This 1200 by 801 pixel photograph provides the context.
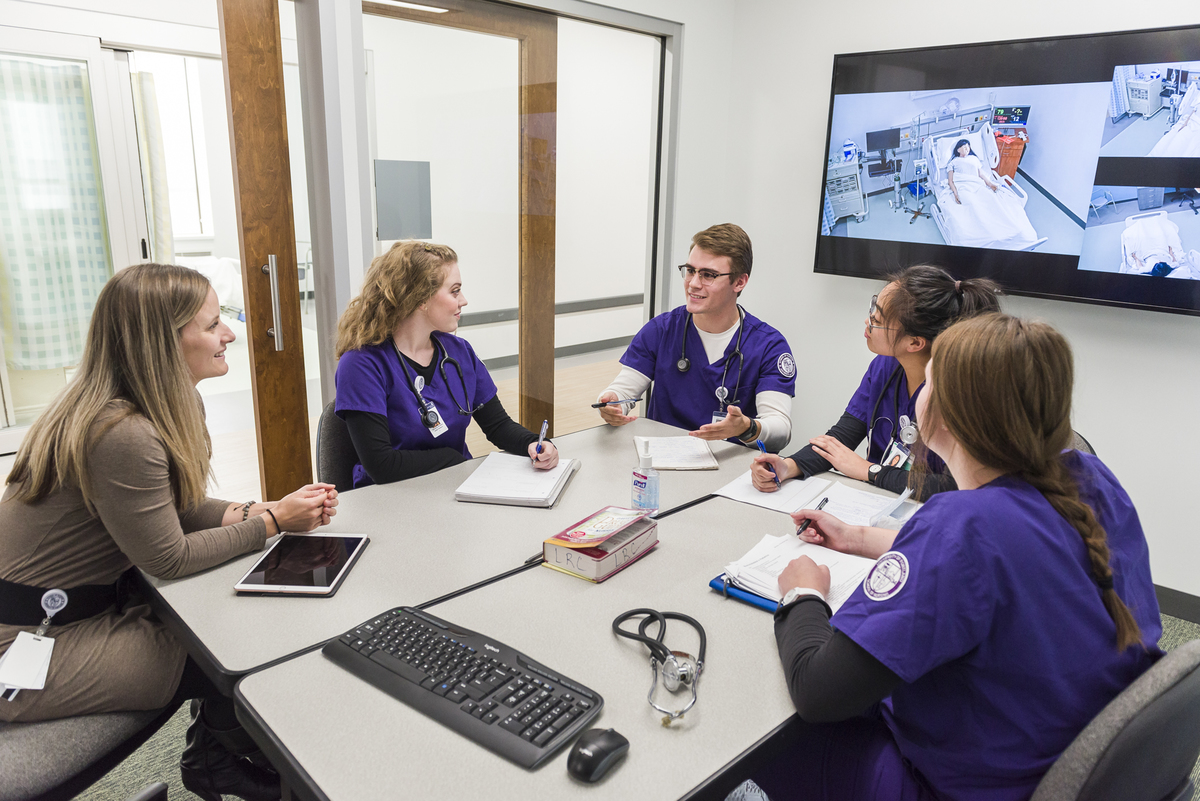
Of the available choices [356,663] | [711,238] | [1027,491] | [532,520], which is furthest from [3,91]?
[1027,491]

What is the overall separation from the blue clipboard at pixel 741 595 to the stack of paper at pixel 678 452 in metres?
0.67

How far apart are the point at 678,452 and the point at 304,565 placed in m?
1.10

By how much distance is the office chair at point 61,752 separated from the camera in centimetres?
116

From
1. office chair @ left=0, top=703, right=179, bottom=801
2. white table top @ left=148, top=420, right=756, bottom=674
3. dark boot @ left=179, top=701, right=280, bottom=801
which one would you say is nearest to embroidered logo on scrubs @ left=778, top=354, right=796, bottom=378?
white table top @ left=148, top=420, right=756, bottom=674

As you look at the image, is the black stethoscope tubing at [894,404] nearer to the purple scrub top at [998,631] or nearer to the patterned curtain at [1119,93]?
the purple scrub top at [998,631]

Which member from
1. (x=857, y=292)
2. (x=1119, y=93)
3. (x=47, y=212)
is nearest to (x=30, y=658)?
(x=857, y=292)

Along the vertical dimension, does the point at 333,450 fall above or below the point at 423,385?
below

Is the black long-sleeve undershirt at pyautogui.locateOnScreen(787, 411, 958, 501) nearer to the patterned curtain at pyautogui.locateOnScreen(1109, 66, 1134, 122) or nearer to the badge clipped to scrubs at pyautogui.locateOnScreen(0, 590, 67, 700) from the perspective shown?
the patterned curtain at pyautogui.locateOnScreen(1109, 66, 1134, 122)

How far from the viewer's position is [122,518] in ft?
4.27

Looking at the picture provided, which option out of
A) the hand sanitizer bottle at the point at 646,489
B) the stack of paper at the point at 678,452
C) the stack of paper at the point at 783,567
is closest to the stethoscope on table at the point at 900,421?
the stack of paper at the point at 678,452

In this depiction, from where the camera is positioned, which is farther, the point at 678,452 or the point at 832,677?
the point at 678,452

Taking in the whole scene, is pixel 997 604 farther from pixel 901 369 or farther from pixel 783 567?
pixel 901 369

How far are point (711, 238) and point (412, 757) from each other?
1952mm

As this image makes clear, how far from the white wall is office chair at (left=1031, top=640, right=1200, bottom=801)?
1.76 m
